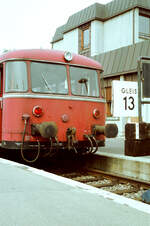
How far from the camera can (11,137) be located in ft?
24.8

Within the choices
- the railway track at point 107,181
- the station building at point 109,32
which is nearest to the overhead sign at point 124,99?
the railway track at point 107,181

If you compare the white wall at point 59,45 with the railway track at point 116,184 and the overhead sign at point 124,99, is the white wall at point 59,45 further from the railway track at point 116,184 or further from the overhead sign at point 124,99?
the railway track at point 116,184

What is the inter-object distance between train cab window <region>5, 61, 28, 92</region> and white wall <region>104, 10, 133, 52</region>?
14.7 m

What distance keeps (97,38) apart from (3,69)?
16.2 metres

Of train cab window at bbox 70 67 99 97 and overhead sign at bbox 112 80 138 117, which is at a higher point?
train cab window at bbox 70 67 99 97

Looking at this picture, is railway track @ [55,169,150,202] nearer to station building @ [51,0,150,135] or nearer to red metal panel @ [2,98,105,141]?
red metal panel @ [2,98,105,141]

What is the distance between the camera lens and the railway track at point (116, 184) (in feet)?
20.3

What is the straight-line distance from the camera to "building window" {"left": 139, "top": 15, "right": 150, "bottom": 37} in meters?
21.4

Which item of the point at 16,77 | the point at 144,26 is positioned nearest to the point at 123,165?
the point at 16,77

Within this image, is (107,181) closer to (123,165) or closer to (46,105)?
(123,165)

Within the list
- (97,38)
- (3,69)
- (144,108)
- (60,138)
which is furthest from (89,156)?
(97,38)

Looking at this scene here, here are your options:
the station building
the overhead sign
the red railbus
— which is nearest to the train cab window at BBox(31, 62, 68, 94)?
the red railbus

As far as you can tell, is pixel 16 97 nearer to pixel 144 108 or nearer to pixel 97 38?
pixel 144 108

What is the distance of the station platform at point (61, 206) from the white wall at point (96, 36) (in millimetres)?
18968
